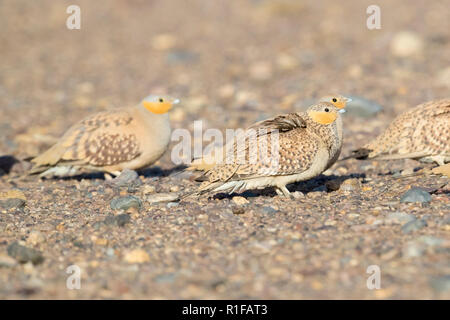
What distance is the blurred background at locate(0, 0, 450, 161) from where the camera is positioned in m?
12.0

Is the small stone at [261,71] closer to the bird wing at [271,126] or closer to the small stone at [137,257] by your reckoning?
the bird wing at [271,126]

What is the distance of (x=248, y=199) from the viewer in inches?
273

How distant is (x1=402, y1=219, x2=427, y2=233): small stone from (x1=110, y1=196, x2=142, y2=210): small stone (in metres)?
2.74

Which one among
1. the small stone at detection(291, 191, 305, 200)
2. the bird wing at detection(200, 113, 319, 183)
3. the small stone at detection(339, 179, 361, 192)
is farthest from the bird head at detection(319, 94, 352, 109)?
the small stone at detection(291, 191, 305, 200)

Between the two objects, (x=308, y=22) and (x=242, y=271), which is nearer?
(x=242, y=271)

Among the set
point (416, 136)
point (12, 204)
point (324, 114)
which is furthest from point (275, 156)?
point (12, 204)

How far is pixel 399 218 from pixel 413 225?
26cm

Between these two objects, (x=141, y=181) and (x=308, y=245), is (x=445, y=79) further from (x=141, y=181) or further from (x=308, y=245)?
(x=308, y=245)

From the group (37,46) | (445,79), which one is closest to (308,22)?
(445,79)

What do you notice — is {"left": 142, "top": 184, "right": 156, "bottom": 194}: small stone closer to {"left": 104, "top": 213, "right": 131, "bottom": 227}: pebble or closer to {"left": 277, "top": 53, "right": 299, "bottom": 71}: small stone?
{"left": 104, "top": 213, "right": 131, "bottom": 227}: pebble

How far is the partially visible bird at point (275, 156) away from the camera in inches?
258

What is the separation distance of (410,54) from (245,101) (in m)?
4.68

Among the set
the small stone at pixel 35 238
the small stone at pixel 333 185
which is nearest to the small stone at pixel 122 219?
the small stone at pixel 35 238

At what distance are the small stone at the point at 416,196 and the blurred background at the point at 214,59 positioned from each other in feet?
10.0
